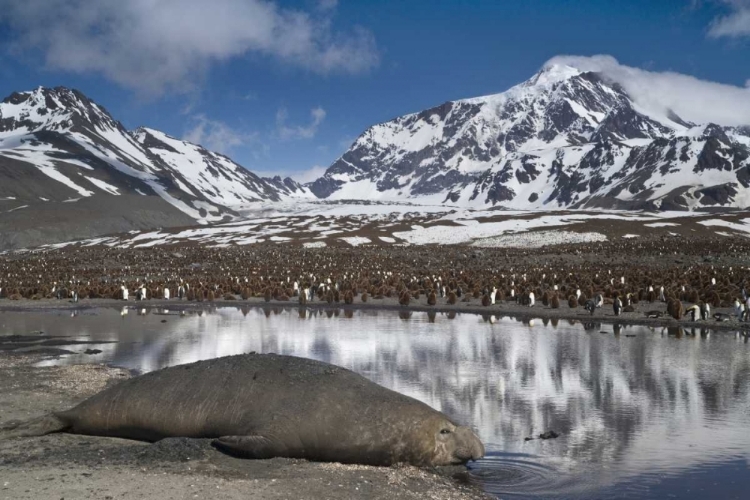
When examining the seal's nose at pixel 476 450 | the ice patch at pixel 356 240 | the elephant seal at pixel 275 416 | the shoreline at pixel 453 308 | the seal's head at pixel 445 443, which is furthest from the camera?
the ice patch at pixel 356 240

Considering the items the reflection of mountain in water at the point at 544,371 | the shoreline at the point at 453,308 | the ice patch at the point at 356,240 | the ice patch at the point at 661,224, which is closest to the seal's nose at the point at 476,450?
the reflection of mountain in water at the point at 544,371

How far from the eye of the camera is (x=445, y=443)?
922 centimetres

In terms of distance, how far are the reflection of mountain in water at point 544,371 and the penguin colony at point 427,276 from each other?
8254 millimetres

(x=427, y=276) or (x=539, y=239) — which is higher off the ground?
(x=539, y=239)

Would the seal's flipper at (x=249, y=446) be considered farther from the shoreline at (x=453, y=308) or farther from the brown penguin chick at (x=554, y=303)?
the brown penguin chick at (x=554, y=303)

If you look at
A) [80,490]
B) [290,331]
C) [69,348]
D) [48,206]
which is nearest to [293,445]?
[80,490]

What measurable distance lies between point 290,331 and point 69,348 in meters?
8.00

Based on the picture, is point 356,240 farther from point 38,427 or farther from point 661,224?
point 38,427

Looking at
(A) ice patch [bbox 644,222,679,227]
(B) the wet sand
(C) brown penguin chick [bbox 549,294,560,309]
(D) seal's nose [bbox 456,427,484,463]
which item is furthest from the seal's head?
(A) ice patch [bbox 644,222,679,227]

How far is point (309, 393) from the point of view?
9.27 metres

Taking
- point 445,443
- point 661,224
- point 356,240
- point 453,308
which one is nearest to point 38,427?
point 445,443

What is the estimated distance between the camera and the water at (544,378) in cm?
955

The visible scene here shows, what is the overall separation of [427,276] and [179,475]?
45.3 m

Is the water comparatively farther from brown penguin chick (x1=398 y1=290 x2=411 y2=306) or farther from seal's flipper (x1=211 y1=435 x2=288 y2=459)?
brown penguin chick (x1=398 y1=290 x2=411 y2=306)
